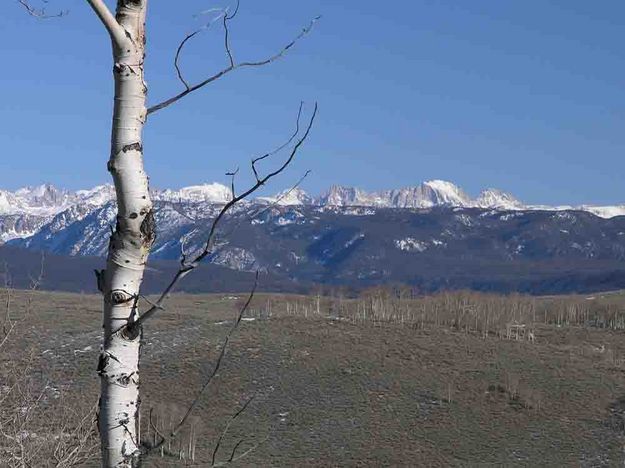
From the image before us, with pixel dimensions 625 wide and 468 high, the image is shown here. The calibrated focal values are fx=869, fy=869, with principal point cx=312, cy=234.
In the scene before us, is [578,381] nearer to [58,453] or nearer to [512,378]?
[512,378]

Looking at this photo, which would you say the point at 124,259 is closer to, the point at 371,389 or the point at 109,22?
the point at 109,22

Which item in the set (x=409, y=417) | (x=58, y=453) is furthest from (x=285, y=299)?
(x=58, y=453)

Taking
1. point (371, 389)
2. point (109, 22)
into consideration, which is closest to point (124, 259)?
A: point (109, 22)

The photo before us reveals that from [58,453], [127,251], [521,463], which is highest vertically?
[127,251]

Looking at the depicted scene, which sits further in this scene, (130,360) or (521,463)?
(521,463)

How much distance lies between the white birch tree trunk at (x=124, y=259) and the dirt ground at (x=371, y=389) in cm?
3596

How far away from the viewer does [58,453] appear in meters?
8.41

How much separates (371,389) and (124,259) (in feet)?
187

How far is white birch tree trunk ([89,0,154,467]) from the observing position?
3947mm

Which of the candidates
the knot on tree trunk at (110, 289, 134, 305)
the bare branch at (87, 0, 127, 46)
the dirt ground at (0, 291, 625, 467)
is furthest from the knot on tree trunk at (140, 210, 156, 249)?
the dirt ground at (0, 291, 625, 467)

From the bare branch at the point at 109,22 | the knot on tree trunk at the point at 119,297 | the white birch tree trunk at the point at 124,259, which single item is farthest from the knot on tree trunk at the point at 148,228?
the bare branch at the point at 109,22

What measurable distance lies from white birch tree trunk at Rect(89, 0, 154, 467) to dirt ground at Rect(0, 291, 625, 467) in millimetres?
35957

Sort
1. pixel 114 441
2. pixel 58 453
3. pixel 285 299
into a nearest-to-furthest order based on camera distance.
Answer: pixel 114 441
pixel 58 453
pixel 285 299

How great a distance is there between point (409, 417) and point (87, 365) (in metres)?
21.2
